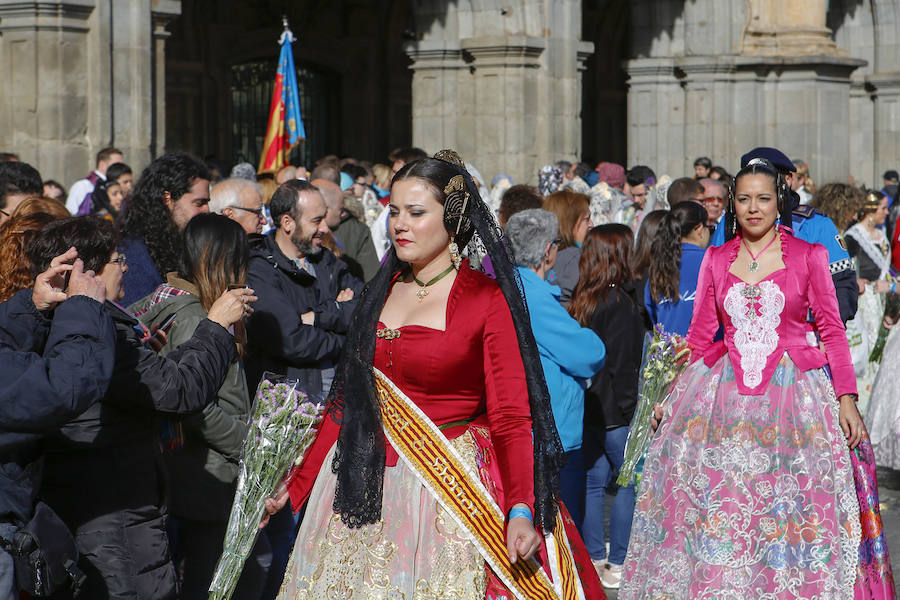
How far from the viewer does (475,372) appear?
3662mm

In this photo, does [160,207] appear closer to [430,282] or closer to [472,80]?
[430,282]

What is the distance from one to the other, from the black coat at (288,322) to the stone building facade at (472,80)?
224 inches

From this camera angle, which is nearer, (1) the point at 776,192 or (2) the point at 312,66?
(1) the point at 776,192

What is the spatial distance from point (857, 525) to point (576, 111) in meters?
12.1

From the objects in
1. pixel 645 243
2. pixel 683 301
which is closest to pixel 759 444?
pixel 683 301

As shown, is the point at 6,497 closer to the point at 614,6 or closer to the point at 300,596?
the point at 300,596

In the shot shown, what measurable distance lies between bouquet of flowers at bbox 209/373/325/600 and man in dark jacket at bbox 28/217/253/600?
0.18 m

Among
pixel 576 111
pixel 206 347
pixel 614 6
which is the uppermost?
pixel 614 6

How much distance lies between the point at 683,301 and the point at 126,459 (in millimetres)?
3155

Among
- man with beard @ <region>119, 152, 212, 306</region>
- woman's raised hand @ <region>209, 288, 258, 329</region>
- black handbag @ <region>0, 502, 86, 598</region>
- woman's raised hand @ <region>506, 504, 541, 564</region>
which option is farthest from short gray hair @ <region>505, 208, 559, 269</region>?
black handbag @ <region>0, 502, 86, 598</region>

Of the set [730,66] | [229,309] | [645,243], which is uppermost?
[730,66]

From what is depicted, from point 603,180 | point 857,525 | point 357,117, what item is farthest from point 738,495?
point 357,117

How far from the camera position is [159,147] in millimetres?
12281

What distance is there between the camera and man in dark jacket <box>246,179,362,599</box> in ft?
18.4
